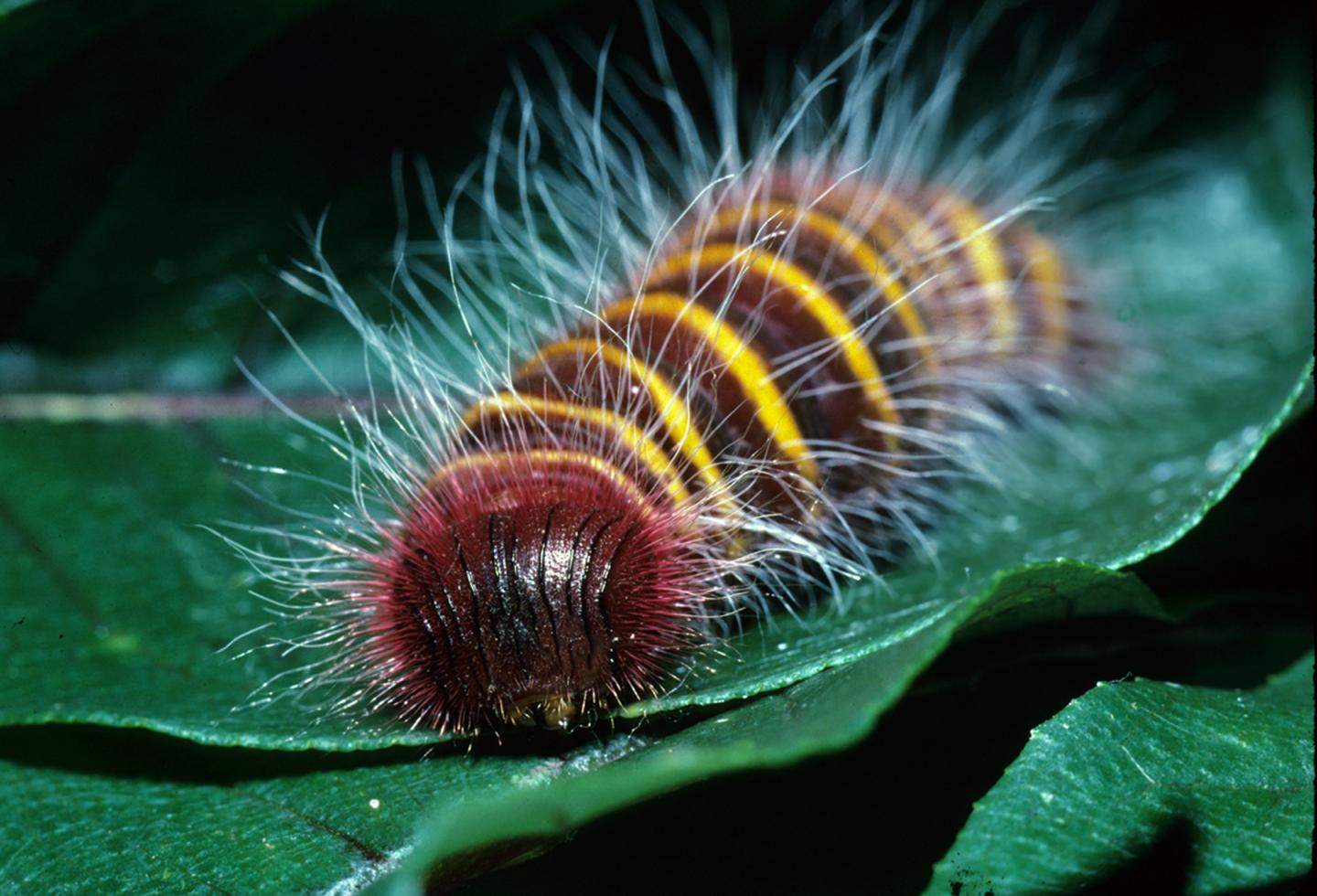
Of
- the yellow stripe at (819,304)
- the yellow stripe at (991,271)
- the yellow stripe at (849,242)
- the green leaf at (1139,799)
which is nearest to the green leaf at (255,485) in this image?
the green leaf at (1139,799)

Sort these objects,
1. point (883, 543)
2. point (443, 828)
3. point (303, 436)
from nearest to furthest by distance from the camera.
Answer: point (443, 828), point (883, 543), point (303, 436)

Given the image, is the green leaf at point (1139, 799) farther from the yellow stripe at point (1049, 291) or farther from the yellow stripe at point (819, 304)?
the yellow stripe at point (1049, 291)

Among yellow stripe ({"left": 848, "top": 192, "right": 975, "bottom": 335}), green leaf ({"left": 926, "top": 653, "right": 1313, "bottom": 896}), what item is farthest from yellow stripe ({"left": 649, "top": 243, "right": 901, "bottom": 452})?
green leaf ({"left": 926, "top": 653, "right": 1313, "bottom": 896})

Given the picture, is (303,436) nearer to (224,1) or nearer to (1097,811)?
(224,1)

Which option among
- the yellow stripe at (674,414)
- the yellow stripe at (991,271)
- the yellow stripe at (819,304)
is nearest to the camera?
the yellow stripe at (674,414)

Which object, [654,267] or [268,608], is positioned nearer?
[268,608]

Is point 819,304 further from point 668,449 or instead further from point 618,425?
point 618,425

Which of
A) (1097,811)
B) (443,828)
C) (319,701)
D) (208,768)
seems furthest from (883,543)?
(443,828)
